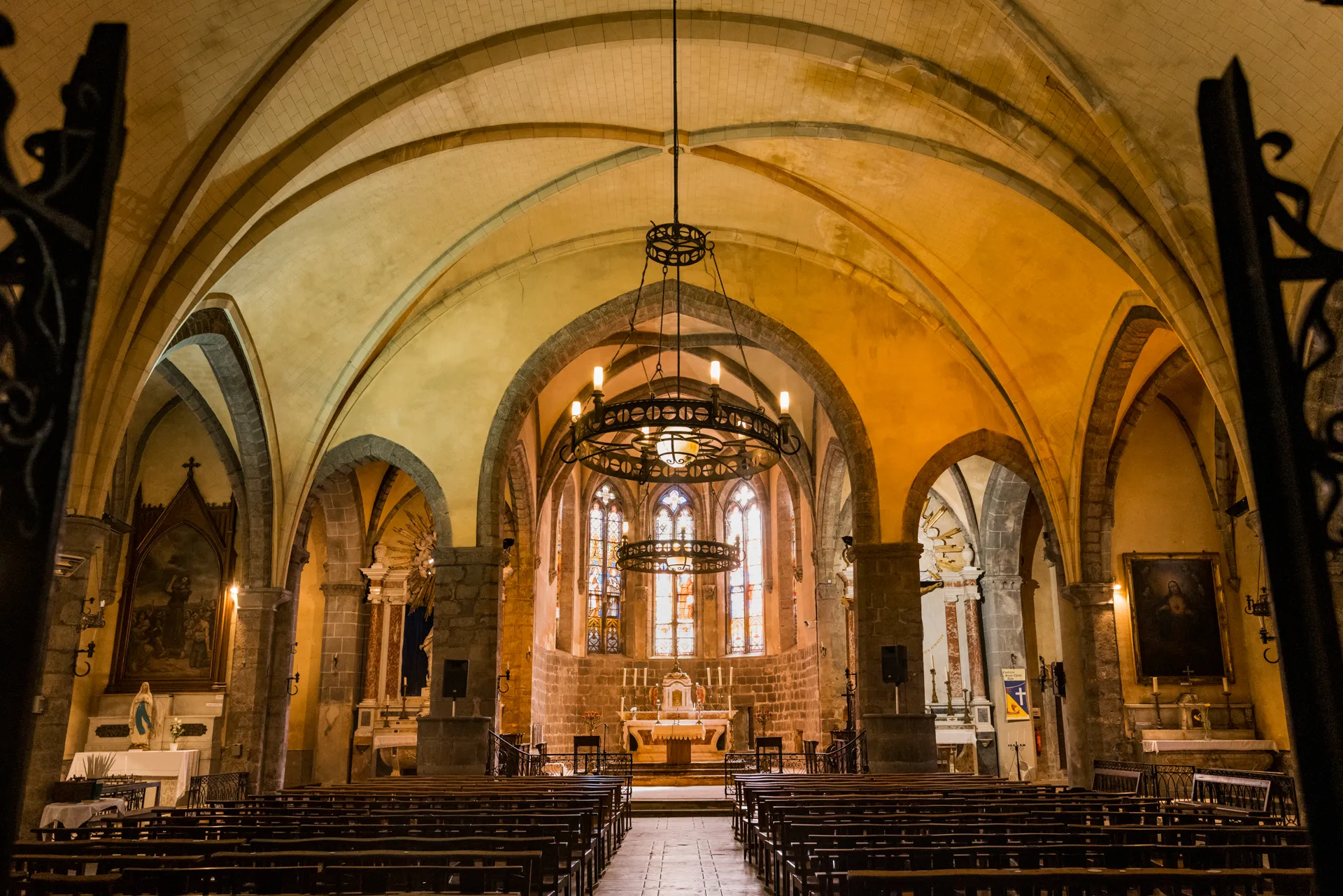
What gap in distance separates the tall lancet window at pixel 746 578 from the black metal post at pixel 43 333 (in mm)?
22303

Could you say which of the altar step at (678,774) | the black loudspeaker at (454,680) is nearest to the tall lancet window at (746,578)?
the altar step at (678,774)

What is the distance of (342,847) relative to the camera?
5.18 meters

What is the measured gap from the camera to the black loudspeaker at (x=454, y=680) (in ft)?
46.2

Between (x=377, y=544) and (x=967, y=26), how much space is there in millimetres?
13770

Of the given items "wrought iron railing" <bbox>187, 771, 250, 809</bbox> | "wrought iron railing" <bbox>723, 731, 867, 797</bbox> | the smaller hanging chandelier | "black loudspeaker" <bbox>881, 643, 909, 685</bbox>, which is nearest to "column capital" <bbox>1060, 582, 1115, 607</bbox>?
"black loudspeaker" <bbox>881, 643, 909, 685</bbox>

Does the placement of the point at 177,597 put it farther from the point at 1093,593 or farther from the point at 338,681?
the point at 1093,593

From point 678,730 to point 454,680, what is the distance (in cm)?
718

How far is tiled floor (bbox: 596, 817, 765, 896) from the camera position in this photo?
779 centimetres

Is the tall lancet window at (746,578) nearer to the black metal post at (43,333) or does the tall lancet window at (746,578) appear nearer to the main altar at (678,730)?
the main altar at (678,730)

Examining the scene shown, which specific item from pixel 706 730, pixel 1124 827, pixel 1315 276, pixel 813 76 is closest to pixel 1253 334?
pixel 1315 276

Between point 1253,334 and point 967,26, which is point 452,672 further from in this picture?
point 1253,334

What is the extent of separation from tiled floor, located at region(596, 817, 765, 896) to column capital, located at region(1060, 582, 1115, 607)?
549 cm

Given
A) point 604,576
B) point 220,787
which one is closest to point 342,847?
point 220,787

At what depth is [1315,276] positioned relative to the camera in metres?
2.03
